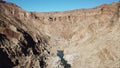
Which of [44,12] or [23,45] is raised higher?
[44,12]

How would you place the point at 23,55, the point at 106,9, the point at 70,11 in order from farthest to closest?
the point at 70,11, the point at 106,9, the point at 23,55

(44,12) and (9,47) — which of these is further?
(44,12)

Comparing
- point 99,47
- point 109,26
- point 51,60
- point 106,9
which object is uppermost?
point 106,9

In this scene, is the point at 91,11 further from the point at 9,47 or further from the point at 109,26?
the point at 9,47

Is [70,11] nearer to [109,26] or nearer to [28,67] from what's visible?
[109,26]

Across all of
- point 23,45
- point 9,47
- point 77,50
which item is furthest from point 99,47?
point 9,47

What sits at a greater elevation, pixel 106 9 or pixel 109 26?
pixel 106 9

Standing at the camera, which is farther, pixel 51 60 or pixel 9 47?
pixel 51 60

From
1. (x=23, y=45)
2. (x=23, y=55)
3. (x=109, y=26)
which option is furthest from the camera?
(x=109, y=26)

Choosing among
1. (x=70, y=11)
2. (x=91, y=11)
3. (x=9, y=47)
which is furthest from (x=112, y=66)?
(x=70, y=11)
